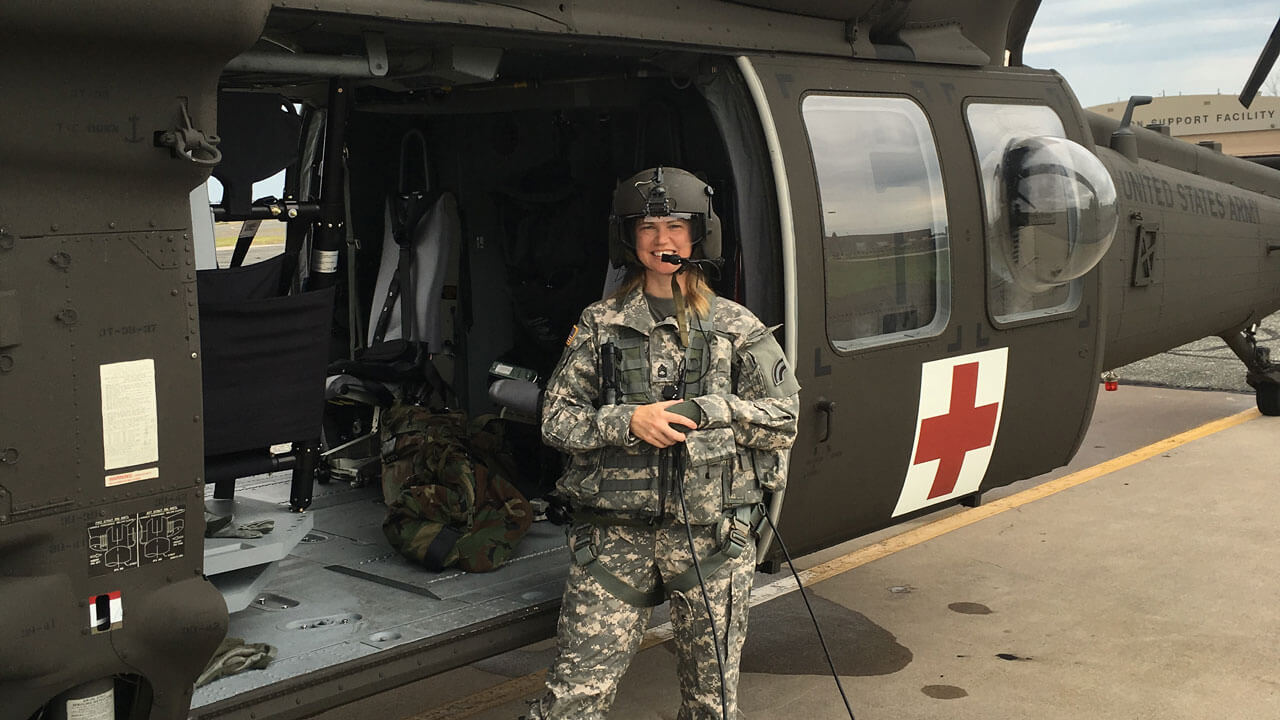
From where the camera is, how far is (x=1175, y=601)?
18.1ft

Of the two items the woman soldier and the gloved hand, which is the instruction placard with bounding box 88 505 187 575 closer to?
the woman soldier

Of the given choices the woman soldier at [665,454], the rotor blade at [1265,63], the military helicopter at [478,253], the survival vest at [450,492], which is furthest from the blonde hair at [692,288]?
the rotor blade at [1265,63]

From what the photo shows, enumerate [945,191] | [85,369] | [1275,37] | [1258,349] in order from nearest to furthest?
[85,369] < [945,191] < [1275,37] < [1258,349]

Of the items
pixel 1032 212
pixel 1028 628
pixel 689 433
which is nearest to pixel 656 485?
pixel 689 433

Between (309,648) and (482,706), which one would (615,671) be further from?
(482,706)

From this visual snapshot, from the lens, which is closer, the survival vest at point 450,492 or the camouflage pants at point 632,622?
the camouflage pants at point 632,622

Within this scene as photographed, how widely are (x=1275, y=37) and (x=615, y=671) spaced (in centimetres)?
409

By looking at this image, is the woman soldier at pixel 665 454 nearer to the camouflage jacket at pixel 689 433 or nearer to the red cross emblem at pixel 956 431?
the camouflage jacket at pixel 689 433

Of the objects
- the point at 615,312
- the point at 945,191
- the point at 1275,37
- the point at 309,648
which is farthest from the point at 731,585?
the point at 1275,37

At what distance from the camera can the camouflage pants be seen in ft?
11.2

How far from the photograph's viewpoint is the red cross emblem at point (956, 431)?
14.9 ft

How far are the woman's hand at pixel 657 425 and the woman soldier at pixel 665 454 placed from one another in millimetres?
41

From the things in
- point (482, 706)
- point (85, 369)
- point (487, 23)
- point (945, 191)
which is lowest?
point (482, 706)

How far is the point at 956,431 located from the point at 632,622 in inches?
67.9
